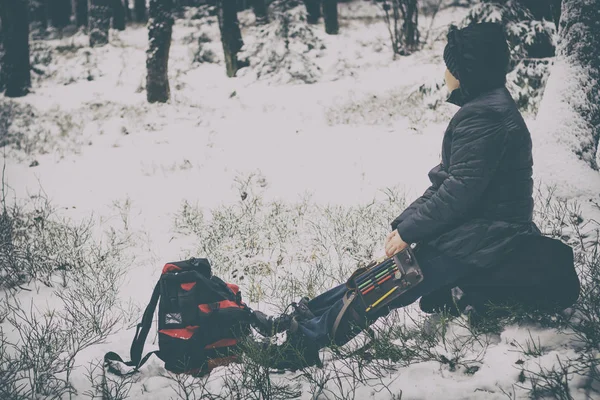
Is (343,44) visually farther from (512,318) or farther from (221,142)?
(512,318)

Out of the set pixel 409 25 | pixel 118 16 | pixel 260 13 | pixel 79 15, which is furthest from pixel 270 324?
pixel 79 15

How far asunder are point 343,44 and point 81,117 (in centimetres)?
1030

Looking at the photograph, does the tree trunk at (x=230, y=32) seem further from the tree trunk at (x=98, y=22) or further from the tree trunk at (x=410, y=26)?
the tree trunk at (x=98, y=22)

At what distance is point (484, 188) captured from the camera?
2447 millimetres

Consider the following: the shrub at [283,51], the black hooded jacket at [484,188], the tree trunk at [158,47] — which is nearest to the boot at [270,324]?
the black hooded jacket at [484,188]

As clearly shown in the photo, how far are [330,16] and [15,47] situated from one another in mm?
12126

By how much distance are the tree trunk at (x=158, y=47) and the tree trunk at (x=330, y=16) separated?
981 cm

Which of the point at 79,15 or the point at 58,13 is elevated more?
the point at 58,13

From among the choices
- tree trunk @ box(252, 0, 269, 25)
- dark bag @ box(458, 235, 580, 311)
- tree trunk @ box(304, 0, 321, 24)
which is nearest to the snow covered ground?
dark bag @ box(458, 235, 580, 311)

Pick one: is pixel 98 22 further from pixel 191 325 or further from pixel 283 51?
pixel 191 325

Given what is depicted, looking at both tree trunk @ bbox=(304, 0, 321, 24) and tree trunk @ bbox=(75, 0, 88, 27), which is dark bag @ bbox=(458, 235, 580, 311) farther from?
tree trunk @ bbox=(75, 0, 88, 27)

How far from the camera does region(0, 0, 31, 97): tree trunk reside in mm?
12766

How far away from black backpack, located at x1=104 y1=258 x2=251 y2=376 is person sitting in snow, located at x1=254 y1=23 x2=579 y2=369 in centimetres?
124

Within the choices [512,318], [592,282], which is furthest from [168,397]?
[592,282]
